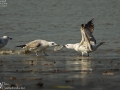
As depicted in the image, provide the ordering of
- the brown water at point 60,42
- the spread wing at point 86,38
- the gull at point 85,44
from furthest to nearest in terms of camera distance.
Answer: the spread wing at point 86,38 → the gull at point 85,44 → the brown water at point 60,42

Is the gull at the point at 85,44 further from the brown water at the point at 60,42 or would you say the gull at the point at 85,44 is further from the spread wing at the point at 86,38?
the brown water at the point at 60,42

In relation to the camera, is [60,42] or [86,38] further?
[60,42]

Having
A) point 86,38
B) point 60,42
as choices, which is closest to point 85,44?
point 86,38

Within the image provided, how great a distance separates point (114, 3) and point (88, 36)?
53.2ft

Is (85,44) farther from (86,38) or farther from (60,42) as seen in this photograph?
(60,42)

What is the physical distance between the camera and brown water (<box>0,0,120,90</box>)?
998 centimetres

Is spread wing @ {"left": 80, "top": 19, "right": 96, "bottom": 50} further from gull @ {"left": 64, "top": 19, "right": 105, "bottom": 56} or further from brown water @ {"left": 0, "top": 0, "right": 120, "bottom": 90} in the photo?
brown water @ {"left": 0, "top": 0, "right": 120, "bottom": 90}

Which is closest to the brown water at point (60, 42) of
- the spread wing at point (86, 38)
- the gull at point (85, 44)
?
the gull at point (85, 44)

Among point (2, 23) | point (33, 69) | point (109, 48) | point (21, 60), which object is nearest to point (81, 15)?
point (2, 23)

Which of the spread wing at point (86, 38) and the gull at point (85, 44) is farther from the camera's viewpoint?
the spread wing at point (86, 38)

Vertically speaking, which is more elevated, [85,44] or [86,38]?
[86,38]

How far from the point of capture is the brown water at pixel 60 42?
9.98 meters

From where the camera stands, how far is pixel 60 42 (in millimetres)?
18938

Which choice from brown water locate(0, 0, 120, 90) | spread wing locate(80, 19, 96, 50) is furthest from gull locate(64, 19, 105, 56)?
brown water locate(0, 0, 120, 90)
